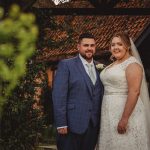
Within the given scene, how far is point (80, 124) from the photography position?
15.1ft

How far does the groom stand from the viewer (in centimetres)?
444

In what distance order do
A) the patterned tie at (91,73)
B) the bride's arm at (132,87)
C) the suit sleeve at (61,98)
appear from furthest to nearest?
the patterned tie at (91,73), the suit sleeve at (61,98), the bride's arm at (132,87)

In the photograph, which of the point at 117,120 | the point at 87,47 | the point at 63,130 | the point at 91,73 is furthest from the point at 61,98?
the point at 117,120

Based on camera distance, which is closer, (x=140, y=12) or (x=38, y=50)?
(x=38, y=50)

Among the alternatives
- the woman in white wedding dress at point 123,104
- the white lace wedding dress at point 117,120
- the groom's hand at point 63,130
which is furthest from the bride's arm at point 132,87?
the groom's hand at point 63,130

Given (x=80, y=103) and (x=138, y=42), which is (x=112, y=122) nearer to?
(x=80, y=103)

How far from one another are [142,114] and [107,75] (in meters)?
0.59

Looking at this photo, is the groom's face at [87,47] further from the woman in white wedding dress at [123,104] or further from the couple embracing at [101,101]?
the woman in white wedding dress at [123,104]

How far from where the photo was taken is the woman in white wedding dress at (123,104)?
435 cm

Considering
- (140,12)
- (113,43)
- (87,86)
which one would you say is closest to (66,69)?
(87,86)

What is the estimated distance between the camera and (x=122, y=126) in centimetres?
450

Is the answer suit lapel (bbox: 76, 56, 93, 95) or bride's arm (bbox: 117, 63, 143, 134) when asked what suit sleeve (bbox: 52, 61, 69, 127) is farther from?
bride's arm (bbox: 117, 63, 143, 134)

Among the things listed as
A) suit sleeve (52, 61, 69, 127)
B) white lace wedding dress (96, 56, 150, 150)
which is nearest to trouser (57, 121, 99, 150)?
white lace wedding dress (96, 56, 150, 150)

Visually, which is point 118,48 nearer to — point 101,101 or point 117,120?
point 101,101
